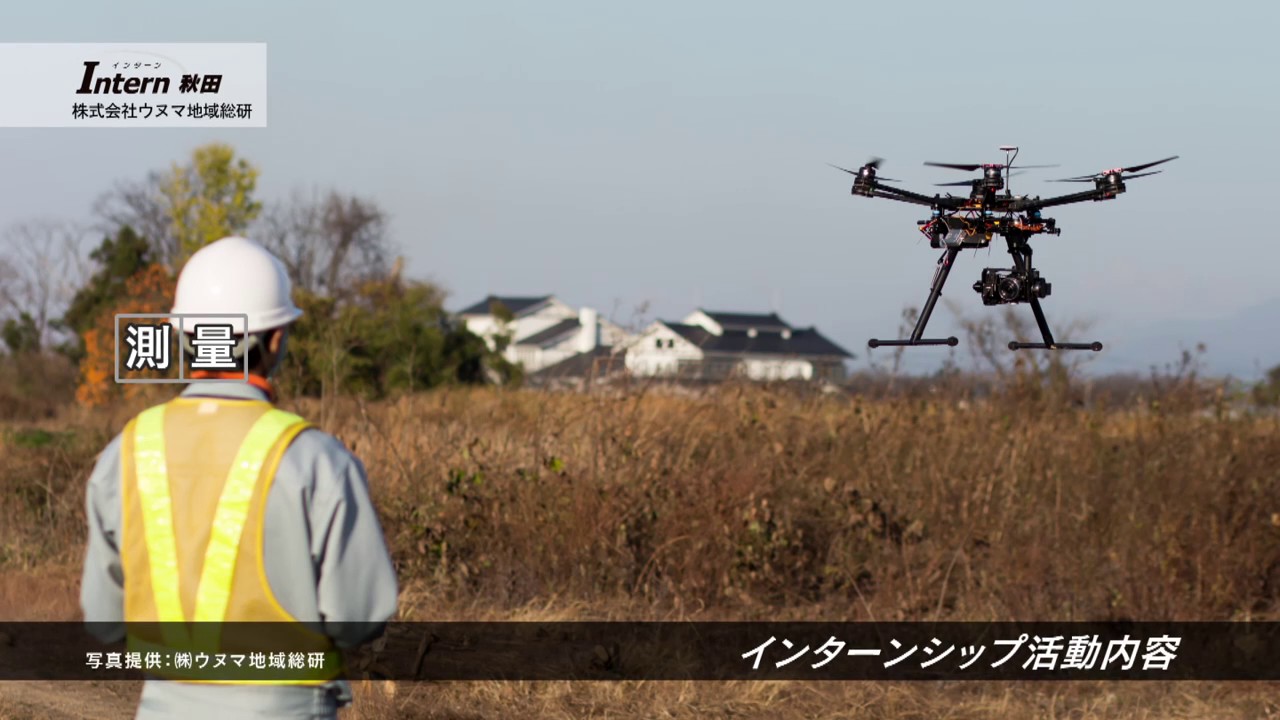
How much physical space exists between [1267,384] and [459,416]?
765 centimetres

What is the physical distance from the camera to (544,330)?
107 ft

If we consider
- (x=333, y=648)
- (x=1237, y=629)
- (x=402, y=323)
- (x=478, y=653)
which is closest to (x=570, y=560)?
(x=478, y=653)

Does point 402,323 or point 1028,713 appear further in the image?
point 402,323

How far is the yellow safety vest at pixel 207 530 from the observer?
124 inches

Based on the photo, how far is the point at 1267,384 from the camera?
1220 centimetres

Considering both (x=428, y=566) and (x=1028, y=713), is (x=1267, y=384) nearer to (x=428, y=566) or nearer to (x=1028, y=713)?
(x=1028, y=713)

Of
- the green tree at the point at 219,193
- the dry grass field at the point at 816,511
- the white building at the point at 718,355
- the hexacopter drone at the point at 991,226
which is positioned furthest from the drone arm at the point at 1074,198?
the green tree at the point at 219,193

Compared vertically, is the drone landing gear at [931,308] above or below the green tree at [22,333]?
above

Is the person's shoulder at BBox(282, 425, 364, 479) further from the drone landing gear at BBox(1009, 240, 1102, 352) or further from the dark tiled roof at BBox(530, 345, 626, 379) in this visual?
the dark tiled roof at BBox(530, 345, 626, 379)

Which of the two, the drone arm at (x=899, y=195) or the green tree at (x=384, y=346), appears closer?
the drone arm at (x=899, y=195)

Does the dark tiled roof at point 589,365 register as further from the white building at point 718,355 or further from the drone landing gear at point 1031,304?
the drone landing gear at point 1031,304
